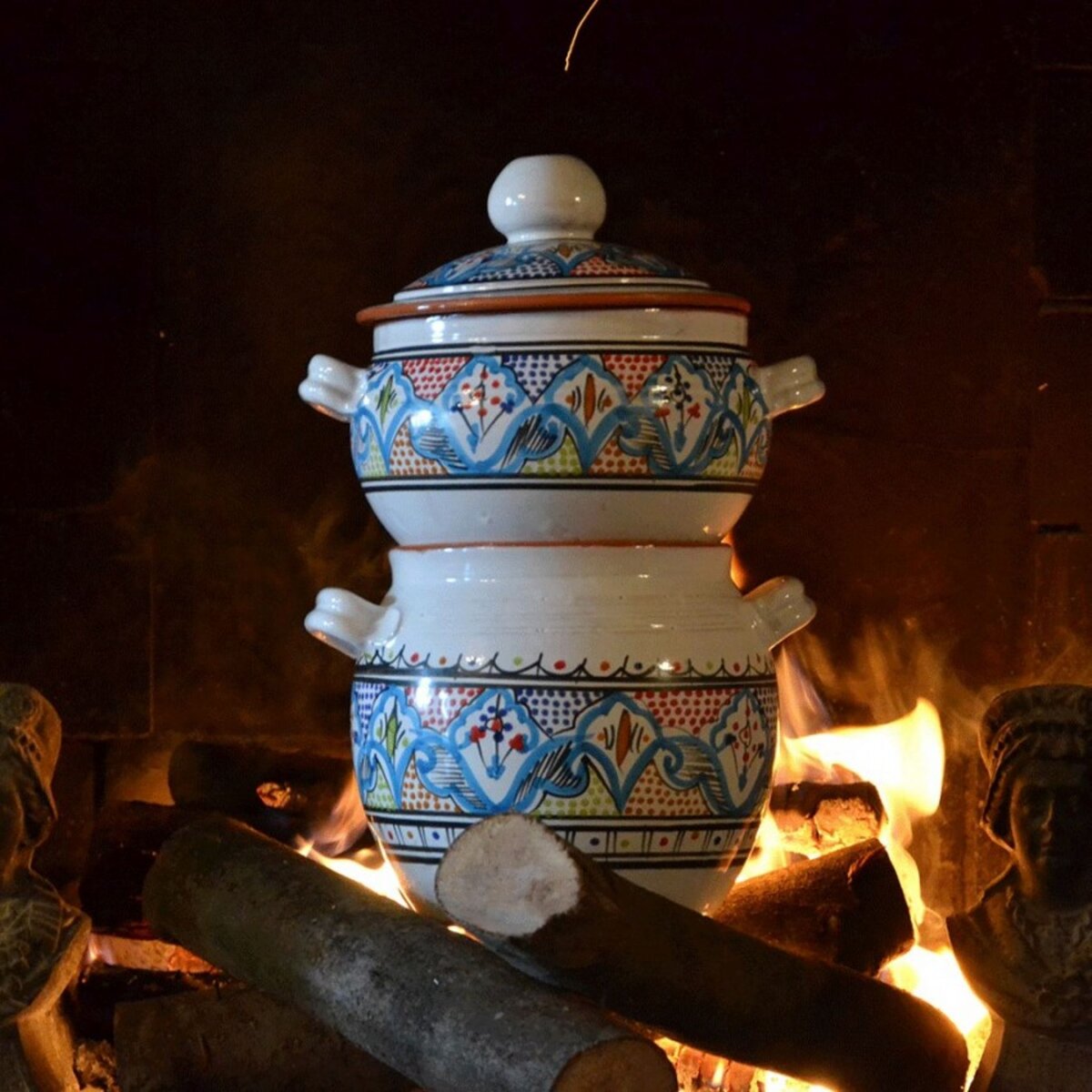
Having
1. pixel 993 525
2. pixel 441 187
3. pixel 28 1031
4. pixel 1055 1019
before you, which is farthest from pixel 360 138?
pixel 1055 1019

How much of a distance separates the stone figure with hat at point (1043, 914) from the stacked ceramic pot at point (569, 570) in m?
0.21

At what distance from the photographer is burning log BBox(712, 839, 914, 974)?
5.72 feet

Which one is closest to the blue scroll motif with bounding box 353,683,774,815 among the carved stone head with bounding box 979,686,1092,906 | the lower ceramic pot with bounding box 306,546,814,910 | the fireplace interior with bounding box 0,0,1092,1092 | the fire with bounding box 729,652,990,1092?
the lower ceramic pot with bounding box 306,546,814,910

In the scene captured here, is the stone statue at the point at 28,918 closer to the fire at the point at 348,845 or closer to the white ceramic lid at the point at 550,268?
the fire at the point at 348,845

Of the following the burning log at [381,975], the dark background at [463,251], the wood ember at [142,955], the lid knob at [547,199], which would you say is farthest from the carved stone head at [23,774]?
the lid knob at [547,199]

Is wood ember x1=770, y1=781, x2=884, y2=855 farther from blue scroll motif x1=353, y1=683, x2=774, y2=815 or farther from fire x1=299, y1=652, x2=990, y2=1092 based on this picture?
blue scroll motif x1=353, y1=683, x2=774, y2=815

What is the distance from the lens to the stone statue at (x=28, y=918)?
1.58m

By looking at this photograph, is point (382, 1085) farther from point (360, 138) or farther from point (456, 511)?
point (360, 138)

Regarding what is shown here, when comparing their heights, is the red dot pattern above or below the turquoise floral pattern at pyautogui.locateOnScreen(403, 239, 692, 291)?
below

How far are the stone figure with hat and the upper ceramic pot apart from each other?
318mm

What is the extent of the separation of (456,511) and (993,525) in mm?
814

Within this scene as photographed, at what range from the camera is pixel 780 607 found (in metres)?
1.64

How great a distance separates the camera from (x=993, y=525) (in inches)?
84.1

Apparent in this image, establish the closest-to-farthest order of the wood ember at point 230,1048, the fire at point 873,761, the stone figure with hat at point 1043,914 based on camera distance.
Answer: the stone figure with hat at point 1043,914, the wood ember at point 230,1048, the fire at point 873,761
